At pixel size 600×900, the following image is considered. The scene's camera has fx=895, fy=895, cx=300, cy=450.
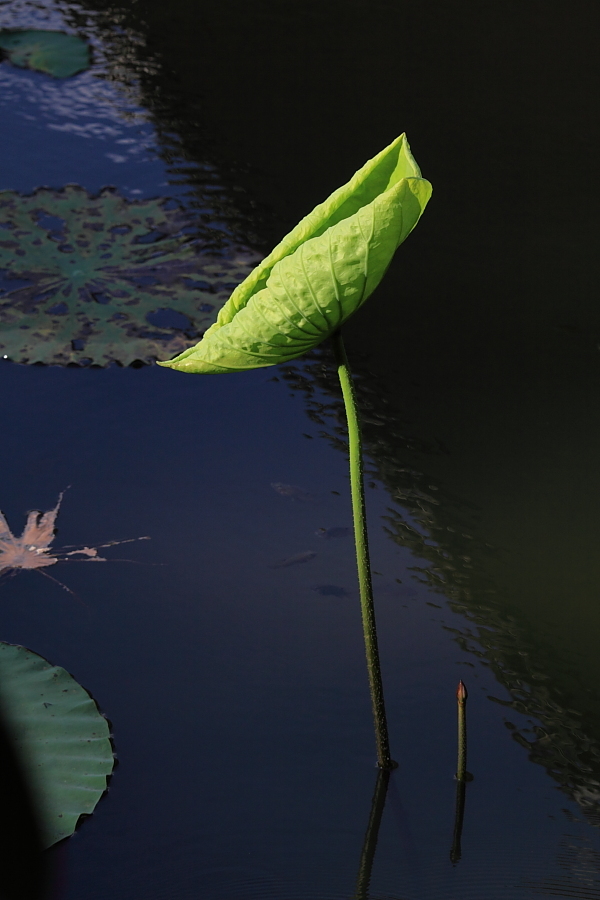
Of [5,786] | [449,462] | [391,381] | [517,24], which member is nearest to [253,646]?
[5,786]

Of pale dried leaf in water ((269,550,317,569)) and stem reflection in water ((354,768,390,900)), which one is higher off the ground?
pale dried leaf in water ((269,550,317,569))

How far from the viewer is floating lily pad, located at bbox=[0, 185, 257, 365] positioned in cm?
148

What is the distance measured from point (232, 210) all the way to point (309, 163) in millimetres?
295

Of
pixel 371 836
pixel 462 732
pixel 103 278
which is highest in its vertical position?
pixel 103 278

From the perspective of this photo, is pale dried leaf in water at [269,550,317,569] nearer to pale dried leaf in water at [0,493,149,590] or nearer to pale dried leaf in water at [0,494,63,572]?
pale dried leaf in water at [0,493,149,590]

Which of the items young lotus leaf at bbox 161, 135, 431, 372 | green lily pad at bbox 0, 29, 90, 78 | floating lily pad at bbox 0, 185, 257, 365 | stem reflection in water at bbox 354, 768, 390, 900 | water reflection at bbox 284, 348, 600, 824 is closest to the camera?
young lotus leaf at bbox 161, 135, 431, 372

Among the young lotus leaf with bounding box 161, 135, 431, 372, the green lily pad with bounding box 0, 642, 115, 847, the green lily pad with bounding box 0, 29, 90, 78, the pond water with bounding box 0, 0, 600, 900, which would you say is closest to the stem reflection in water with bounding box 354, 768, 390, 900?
the pond water with bounding box 0, 0, 600, 900

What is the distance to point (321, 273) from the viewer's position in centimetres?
71

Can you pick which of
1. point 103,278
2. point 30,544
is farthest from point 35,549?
point 103,278

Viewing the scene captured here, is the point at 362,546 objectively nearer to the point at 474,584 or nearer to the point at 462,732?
the point at 462,732

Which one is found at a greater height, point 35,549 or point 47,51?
point 47,51

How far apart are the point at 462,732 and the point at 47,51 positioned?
91.2 inches

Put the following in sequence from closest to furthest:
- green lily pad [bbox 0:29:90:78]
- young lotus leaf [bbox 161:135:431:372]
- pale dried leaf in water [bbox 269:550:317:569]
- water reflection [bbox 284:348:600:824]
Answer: young lotus leaf [bbox 161:135:431:372], water reflection [bbox 284:348:600:824], pale dried leaf in water [bbox 269:550:317:569], green lily pad [bbox 0:29:90:78]

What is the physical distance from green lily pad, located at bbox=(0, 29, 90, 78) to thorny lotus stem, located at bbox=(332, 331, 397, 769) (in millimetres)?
2011
